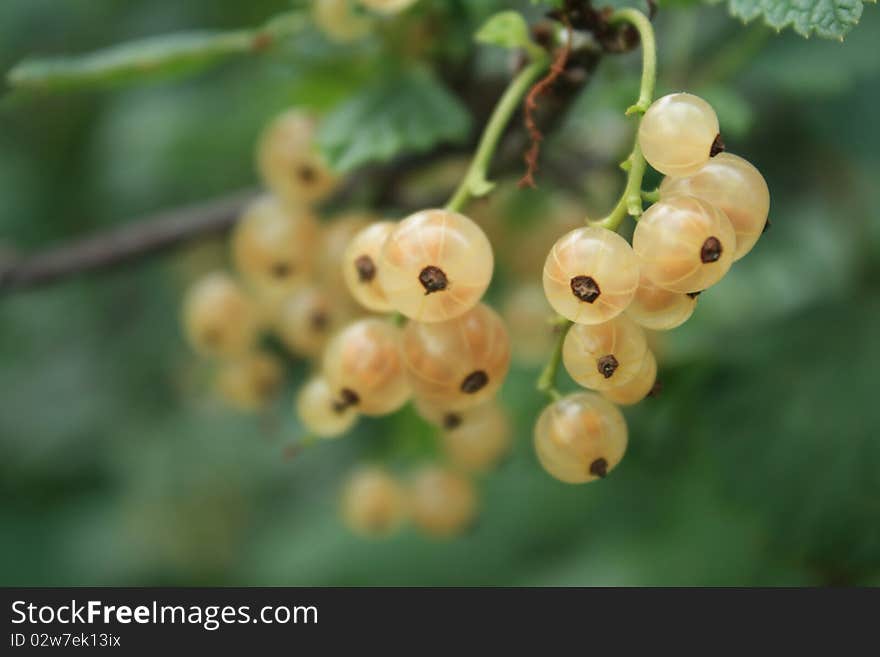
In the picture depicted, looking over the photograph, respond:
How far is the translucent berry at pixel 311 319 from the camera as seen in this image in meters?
1.32

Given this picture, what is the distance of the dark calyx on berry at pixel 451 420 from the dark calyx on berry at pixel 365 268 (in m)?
0.18

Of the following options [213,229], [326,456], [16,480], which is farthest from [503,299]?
[16,480]

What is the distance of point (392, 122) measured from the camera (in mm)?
1232

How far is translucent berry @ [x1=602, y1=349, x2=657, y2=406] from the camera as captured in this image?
0.82 meters

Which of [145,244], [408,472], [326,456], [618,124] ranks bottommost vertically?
[408,472]

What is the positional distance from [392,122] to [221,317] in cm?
45

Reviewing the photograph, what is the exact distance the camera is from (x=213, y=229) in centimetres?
154

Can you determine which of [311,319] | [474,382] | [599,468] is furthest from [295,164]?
[599,468]

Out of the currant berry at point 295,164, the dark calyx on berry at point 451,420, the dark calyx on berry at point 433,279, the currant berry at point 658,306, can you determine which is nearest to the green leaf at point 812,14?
the currant berry at point 658,306

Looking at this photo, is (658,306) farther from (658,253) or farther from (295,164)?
(295,164)

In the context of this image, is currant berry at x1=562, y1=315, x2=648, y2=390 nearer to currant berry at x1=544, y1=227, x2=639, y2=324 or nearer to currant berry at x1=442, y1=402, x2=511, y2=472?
currant berry at x1=544, y1=227, x2=639, y2=324

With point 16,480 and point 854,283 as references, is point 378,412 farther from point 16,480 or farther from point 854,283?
point 16,480

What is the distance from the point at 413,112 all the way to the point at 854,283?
42.6 inches

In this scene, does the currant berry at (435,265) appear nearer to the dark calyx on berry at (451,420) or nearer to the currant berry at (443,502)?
the dark calyx on berry at (451,420)
